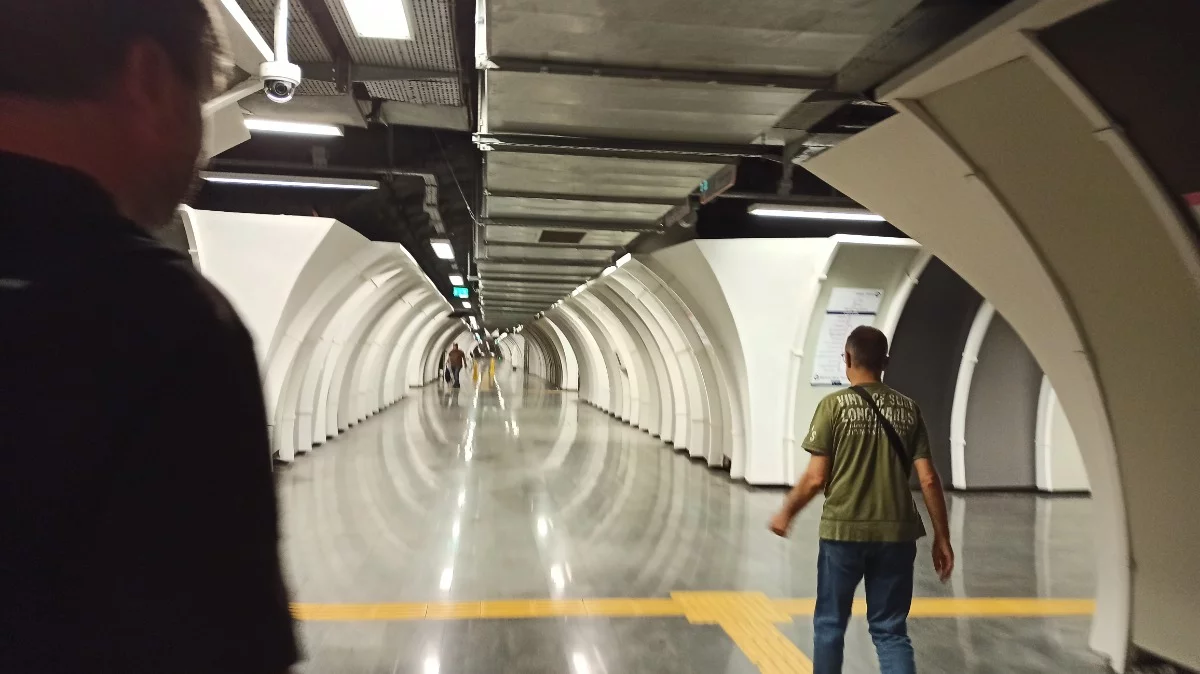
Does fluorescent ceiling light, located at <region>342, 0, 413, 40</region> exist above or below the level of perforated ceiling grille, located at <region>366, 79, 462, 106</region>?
below

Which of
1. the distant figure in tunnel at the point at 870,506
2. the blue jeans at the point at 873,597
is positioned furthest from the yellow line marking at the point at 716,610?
the distant figure in tunnel at the point at 870,506

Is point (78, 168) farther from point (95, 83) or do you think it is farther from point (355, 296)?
point (355, 296)

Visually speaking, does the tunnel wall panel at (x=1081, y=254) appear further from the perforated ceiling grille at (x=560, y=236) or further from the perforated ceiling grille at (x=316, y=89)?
the perforated ceiling grille at (x=560, y=236)

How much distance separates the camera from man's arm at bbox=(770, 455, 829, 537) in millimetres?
3400

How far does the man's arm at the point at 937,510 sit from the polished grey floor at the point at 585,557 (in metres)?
1.43

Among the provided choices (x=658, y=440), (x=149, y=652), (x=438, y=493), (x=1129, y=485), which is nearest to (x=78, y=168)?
(x=149, y=652)

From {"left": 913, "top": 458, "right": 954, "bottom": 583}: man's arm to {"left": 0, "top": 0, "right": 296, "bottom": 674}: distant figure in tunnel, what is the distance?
118 inches

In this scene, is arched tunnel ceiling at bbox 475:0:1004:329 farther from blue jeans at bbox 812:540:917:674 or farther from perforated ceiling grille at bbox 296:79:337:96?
blue jeans at bbox 812:540:917:674

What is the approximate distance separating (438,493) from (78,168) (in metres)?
9.00

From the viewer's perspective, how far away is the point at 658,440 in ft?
53.2

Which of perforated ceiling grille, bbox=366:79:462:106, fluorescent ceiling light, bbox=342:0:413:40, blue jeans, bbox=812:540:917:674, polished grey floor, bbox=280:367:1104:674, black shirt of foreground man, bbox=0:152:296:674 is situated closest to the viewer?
black shirt of foreground man, bbox=0:152:296:674

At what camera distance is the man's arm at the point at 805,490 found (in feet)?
11.2

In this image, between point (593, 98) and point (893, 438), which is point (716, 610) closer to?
point (893, 438)

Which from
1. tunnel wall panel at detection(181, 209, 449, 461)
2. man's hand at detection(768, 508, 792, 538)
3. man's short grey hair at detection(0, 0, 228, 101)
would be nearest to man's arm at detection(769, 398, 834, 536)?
man's hand at detection(768, 508, 792, 538)
